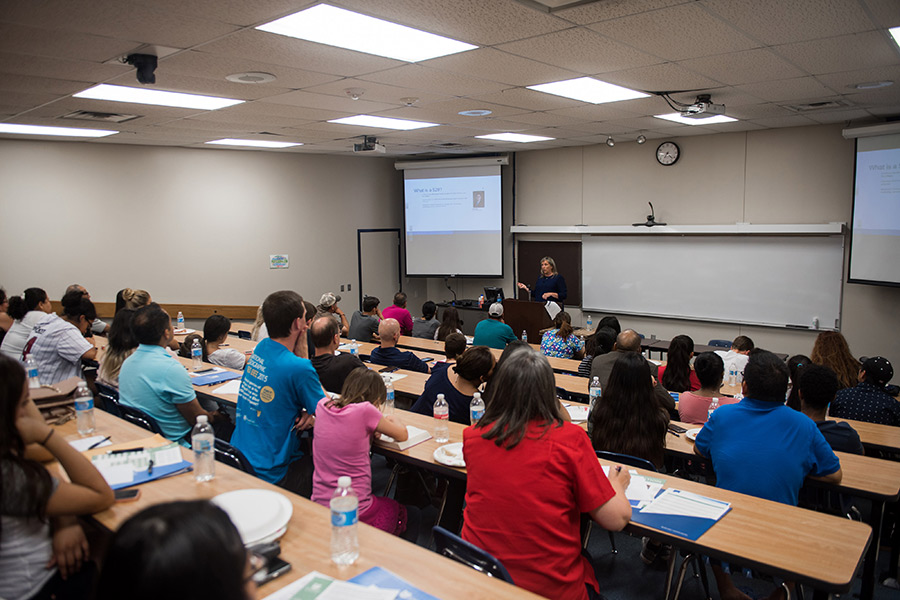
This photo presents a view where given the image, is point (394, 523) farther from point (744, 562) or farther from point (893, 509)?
point (893, 509)

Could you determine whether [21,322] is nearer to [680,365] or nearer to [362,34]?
[362,34]

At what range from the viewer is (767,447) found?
2.75 meters

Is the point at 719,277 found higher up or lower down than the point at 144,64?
lower down

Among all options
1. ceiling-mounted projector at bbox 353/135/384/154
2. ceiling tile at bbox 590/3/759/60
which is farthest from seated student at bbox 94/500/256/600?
ceiling-mounted projector at bbox 353/135/384/154

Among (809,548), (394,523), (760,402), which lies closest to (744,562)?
(809,548)

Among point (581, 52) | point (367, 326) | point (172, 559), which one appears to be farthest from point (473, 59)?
point (367, 326)

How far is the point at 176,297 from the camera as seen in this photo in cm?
866

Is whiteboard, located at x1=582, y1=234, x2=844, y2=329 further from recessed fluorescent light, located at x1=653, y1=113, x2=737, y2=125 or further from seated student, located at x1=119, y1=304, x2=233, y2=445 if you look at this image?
seated student, located at x1=119, y1=304, x2=233, y2=445

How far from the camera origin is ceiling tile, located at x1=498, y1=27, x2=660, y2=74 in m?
3.47

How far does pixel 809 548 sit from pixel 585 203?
7.85 m

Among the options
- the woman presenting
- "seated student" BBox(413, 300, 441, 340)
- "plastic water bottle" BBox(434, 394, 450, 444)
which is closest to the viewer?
"plastic water bottle" BBox(434, 394, 450, 444)

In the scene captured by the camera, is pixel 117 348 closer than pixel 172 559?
No

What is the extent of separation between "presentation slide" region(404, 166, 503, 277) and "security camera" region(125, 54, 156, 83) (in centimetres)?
696

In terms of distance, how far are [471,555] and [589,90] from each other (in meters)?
4.22
